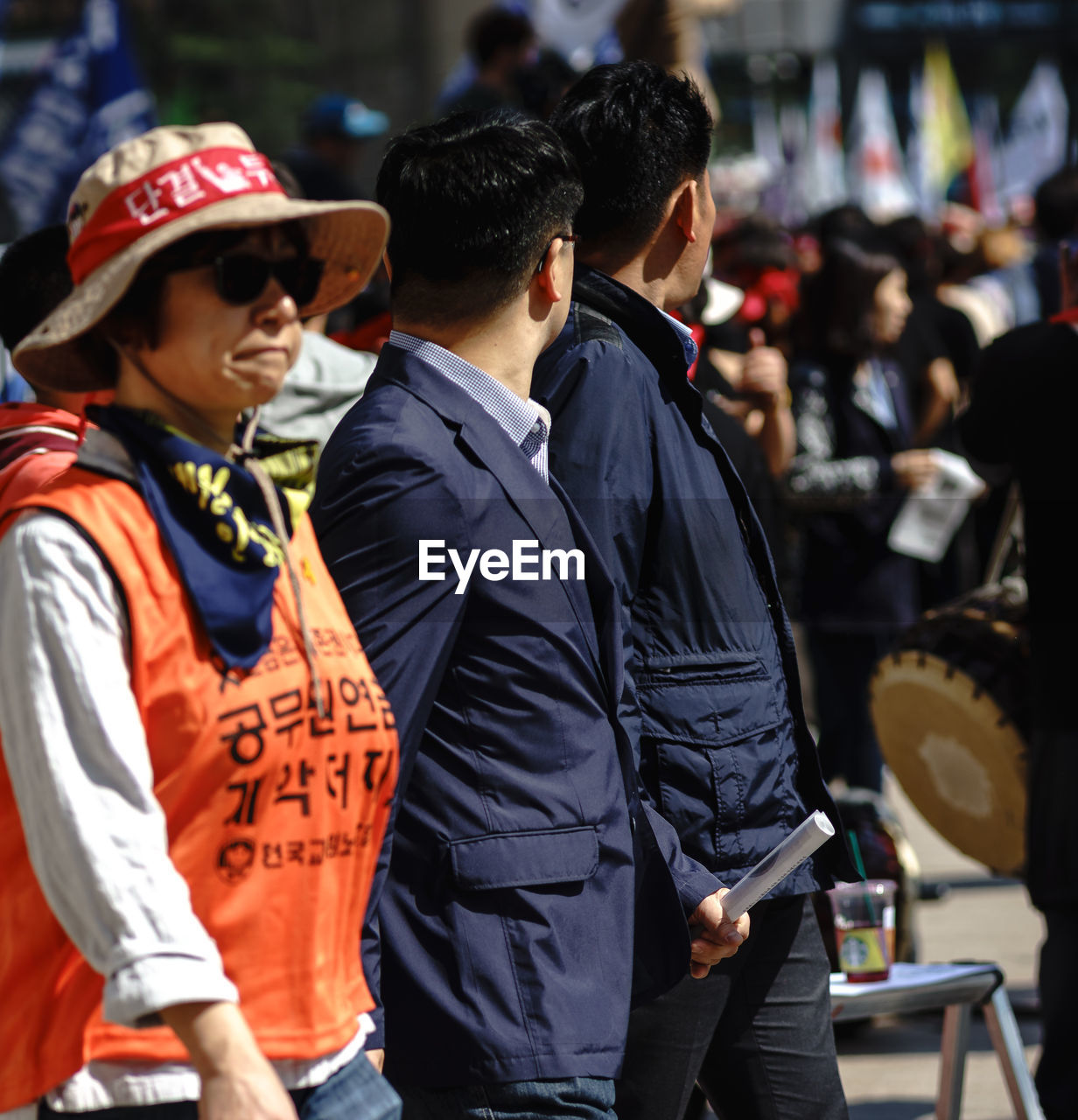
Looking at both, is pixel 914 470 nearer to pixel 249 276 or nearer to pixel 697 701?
pixel 697 701

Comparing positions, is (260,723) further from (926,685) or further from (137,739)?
(926,685)

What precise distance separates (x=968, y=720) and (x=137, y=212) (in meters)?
2.99

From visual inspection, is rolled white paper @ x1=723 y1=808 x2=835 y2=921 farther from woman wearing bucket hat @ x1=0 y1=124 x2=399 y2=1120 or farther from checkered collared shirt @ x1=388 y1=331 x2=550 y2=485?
woman wearing bucket hat @ x1=0 y1=124 x2=399 y2=1120

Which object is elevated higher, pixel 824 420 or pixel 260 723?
pixel 824 420

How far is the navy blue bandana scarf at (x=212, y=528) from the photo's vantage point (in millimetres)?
1838

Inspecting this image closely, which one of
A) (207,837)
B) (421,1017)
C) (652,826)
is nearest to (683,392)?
(652,826)

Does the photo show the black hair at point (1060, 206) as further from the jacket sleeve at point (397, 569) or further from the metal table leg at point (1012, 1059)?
the jacket sleeve at point (397, 569)

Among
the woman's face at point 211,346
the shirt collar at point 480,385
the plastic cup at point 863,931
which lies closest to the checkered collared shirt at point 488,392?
the shirt collar at point 480,385

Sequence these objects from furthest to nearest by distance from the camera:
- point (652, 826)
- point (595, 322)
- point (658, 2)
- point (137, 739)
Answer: point (658, 2) → point (595, 322) → point (652, 826) → point (137, 739)

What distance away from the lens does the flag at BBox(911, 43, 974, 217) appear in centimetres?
2605

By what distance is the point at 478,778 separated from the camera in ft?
7.72

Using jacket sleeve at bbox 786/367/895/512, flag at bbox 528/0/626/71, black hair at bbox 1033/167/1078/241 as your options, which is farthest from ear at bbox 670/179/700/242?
flag at bbox 528/0/626/71

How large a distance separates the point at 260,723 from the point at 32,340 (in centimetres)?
48

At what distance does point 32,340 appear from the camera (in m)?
1.94
